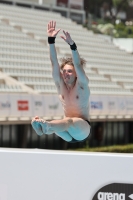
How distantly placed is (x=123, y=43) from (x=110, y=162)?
1822 inches

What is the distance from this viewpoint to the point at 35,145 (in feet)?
95.1

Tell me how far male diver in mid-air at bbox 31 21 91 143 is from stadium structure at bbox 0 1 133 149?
1922cm

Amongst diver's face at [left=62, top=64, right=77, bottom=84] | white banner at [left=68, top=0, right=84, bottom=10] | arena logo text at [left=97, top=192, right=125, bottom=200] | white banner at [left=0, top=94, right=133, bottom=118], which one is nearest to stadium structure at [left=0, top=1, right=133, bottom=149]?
white banner at [left=0, top=94, right=133, bottom=118]

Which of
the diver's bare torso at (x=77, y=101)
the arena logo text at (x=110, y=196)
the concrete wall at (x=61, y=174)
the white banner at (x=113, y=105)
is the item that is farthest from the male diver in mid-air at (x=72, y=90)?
the white banner at (x=113, y=105)

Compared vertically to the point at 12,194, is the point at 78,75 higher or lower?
higher

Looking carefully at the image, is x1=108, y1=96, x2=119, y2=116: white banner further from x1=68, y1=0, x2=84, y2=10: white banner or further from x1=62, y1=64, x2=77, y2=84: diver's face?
x1=62, y1=64, x2=77, y2=84: diver's face

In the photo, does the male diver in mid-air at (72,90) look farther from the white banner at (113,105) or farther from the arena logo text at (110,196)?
the white banner at (113,105)

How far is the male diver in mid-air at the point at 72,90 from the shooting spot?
6.31 metres

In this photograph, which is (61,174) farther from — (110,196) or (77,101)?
(77,101)

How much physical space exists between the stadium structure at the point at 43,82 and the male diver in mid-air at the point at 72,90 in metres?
19.2

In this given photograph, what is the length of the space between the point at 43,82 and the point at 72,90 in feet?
81.4

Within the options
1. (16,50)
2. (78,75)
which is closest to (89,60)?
(16,50)

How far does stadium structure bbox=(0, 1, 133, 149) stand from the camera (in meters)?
27.1

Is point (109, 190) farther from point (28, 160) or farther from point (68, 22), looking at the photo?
point (68, 22)
